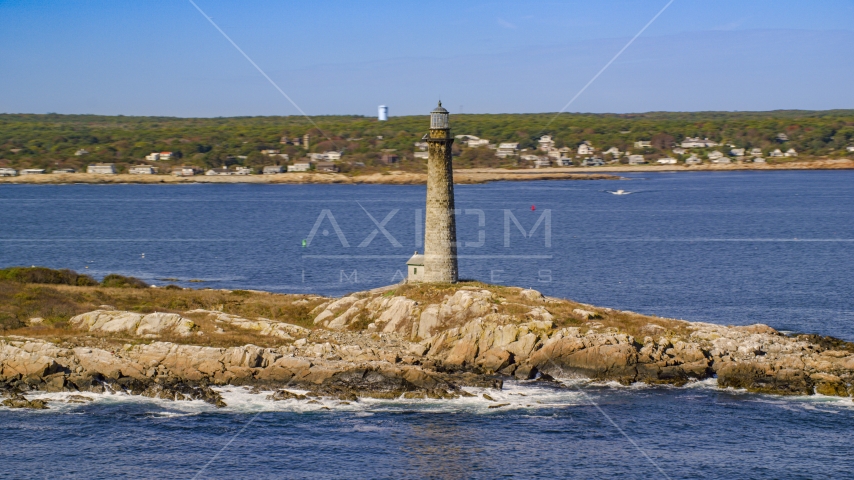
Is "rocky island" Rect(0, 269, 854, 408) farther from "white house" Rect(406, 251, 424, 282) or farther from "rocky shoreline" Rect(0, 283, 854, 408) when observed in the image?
"white house" Rect(406, 251, 424, 282)

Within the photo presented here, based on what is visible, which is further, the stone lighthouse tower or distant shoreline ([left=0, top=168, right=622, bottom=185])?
distant shoreline ([left=0, top=168, right=622, bottom=185])

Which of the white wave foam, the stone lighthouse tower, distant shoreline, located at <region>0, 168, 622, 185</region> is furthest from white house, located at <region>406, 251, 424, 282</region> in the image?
distant shoreline, located at <region>0, 168, 622, 185</region>

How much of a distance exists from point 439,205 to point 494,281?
19474 millimetres

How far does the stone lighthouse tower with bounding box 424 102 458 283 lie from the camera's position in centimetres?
4238

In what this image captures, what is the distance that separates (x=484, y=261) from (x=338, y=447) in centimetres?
4360

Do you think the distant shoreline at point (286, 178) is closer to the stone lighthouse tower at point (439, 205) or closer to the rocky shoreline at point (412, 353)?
the stone lighthouse tower at point (439, 205)

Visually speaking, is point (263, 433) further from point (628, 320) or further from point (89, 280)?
point (89, 280)

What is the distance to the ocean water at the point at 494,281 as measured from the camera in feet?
98.1

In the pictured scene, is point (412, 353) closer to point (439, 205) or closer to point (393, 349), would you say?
point (393, 349)

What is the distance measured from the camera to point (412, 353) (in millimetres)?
39000

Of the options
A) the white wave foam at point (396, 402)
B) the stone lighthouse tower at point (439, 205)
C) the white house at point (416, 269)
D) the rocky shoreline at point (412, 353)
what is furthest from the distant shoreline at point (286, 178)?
the white wave foam at point (396, 402)

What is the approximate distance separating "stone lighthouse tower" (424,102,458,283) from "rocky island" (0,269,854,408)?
1.16 meters

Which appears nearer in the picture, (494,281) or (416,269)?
(416,269)

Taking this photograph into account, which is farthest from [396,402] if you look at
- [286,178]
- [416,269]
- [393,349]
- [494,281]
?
[286,178]
